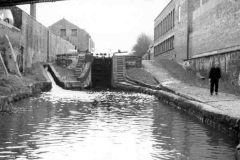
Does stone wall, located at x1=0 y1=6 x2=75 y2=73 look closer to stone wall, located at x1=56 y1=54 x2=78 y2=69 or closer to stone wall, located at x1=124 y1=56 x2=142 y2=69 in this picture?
stone wall, located at x1=56 y1=54 x2=78 y2=69

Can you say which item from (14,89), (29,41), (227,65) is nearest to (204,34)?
(227,65)

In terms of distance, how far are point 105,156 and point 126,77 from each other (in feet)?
81.7

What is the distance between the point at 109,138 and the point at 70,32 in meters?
60.6

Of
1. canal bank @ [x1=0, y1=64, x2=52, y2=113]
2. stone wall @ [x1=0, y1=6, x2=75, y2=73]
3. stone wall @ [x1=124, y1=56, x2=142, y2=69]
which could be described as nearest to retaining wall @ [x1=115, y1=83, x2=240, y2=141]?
canal bank @ [x1=0, y1=64, x2=52, y2=113]

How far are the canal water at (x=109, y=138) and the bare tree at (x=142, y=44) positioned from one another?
241 ft

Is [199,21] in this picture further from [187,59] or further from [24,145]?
[24,145]

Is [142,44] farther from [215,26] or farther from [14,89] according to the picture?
[14,89]

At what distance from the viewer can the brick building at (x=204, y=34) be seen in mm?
20000

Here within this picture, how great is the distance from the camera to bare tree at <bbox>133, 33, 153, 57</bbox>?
84312 mm

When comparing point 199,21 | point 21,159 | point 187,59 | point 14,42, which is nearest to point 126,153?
point 21,159

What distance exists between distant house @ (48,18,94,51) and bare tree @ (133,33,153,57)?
1841 cm

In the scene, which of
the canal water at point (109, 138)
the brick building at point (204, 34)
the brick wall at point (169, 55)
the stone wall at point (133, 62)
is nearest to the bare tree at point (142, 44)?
the brick wall at point (169, 55)

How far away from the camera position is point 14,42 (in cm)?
2500

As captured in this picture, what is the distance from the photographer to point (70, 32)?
66.7 m
